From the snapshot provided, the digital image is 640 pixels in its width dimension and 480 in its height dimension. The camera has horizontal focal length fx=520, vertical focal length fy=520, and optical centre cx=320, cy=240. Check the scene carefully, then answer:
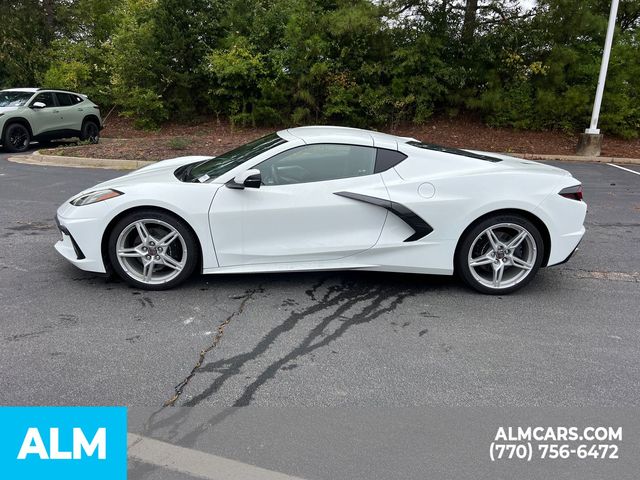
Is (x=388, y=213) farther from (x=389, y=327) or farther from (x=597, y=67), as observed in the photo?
(x=597, y=67)

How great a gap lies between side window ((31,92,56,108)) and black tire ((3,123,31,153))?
85 centimetres

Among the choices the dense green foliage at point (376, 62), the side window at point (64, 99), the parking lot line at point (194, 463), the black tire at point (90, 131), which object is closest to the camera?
the parking lot line at point (194, 463)

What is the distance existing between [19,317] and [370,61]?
13871 millimetres

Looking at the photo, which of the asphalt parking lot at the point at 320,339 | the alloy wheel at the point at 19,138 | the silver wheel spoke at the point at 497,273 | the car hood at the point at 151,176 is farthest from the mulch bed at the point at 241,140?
the silver wheel spoke at the point at 497,273

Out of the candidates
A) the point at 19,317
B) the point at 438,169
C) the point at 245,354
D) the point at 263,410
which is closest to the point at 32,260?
the point at 19,317

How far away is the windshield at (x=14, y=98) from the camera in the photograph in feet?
42.4

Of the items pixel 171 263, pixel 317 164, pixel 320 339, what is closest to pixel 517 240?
pixel 317 164

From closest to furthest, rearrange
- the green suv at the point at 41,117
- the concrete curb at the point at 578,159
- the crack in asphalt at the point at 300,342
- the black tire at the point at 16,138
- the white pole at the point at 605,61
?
the crack in asphalt at the point at 300,342 → the black tire at the point at 16,138 → the green suv at the point at 41,117 → the white pole at the point at 605,61 → the concrete curb at the point at 578,159

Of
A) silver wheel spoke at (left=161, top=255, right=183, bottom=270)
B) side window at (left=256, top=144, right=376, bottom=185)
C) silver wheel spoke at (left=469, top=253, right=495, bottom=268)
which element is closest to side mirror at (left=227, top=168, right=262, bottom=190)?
side window at (left=256, top=144, right=376, bottom=185)

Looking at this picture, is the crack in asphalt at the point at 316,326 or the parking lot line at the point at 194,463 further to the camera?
the crack in asphalt at the point at 316,326

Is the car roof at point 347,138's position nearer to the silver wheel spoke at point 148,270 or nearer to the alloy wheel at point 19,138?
the silver wheel spoke at point 148,270

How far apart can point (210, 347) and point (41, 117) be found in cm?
1234

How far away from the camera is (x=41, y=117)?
1329 cm

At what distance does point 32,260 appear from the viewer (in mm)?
4992
